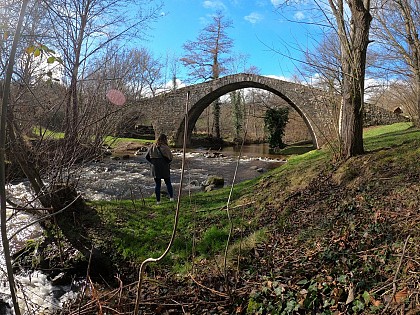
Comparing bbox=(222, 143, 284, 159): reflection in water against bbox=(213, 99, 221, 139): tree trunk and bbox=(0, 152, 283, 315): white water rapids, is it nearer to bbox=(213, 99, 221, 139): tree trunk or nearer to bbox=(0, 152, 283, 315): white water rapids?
bbox=(0, 152, 283, 315): white water rapids

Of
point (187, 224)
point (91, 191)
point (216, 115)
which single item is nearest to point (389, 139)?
point (187, 224)

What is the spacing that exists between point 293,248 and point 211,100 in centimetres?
2354

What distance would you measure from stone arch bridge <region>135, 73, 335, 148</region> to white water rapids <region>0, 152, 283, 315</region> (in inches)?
149

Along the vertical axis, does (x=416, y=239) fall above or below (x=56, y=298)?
above

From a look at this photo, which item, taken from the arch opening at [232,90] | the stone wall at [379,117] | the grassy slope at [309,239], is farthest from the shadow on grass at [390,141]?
the arch opening at [232,90]

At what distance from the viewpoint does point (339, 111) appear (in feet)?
19.5

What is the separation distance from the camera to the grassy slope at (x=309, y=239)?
2482 millimetres

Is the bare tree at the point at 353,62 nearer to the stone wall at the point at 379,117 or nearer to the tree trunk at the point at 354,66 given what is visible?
the tree trunk at the point at 354,66

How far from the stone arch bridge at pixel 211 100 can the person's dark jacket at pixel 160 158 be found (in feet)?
31.2

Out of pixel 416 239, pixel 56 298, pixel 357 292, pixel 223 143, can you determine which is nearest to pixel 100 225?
pixel 56 298

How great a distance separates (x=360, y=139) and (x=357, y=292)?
11.4 feet

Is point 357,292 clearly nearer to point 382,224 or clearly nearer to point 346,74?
point 382,224

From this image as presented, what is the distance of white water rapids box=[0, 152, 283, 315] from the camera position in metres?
3.83

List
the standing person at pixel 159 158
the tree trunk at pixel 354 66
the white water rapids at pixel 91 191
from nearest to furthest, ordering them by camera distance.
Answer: the white water rapids at pixel 91 191 → the tree trunk at pixel 354 66 → the standing person at pixel 159 158
